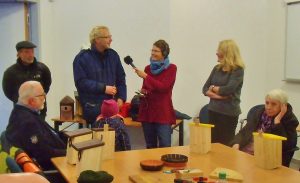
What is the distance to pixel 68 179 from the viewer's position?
225 centimetres

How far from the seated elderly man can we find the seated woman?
141 centimetres

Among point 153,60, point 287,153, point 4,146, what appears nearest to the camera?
point 4,146

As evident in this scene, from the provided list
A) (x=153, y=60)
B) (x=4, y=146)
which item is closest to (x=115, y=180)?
(x=4, y=146)

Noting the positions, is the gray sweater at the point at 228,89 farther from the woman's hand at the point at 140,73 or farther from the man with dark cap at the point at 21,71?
the man with dark cap at the point at 21,71

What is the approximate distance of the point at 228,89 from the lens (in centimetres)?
391

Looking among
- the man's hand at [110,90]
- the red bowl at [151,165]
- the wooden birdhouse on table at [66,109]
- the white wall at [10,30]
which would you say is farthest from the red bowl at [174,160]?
the white wall at [10,30]

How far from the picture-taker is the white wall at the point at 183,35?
505 centimetres

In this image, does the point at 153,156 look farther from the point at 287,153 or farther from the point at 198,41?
the point at 198,41

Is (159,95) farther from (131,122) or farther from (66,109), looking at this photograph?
(66,109)

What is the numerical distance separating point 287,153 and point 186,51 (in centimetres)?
246

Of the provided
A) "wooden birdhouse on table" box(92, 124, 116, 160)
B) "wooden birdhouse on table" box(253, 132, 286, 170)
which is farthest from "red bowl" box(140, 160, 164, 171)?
"wooden birdhouse on table" box(253, 132, 286, 170)

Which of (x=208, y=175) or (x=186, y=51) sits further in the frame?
(x=186, y=51)

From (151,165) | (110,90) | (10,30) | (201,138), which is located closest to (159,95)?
(110,90)

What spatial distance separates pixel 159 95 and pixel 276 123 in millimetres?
1172
